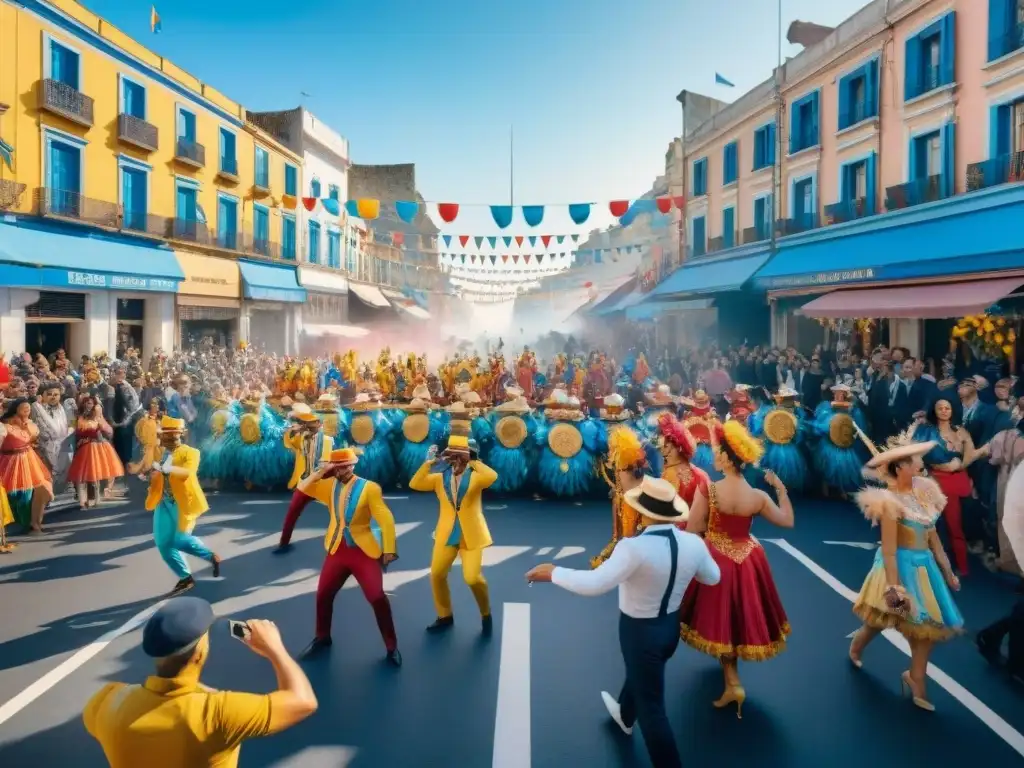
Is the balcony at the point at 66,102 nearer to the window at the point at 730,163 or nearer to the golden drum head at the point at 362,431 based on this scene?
the golden drum head at the point at 362,431

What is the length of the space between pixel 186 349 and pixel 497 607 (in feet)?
63.7

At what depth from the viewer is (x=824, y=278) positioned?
50.3 feet

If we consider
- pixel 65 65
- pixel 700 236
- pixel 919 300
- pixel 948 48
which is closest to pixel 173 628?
pixel 919 300

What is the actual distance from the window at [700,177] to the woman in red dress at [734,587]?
75.3 feet

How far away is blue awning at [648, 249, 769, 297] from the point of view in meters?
19.3

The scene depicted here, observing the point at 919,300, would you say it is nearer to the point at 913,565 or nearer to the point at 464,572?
the point at 913,565

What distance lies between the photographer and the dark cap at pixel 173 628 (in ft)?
6.64

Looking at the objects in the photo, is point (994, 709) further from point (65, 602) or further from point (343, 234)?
point (343, 234)

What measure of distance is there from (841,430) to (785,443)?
2.30ft

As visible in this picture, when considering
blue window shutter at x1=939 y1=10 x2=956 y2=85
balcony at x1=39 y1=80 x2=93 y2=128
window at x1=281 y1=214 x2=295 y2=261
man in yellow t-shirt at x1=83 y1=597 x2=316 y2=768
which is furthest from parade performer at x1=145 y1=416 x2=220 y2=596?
window at x1=281 y1=214 x2=295 y2=261

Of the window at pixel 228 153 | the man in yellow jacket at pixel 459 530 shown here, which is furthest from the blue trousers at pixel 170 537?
the window at pixel 228 153

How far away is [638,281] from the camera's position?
103 ft

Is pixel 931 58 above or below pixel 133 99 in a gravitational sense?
below

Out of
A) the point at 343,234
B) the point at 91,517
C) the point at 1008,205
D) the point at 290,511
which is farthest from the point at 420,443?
the point at 343,234
